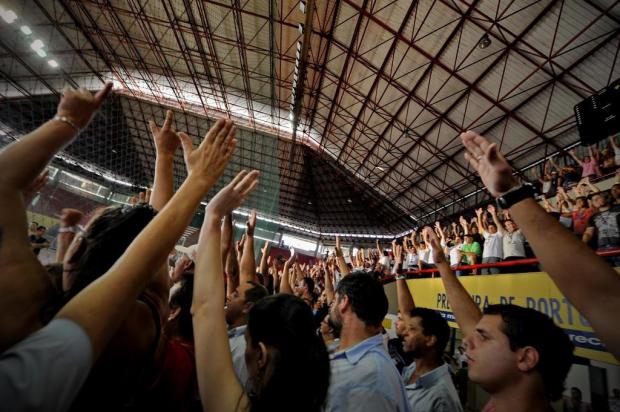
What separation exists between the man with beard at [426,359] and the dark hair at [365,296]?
0.65 m

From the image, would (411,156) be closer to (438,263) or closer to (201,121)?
(201,121)

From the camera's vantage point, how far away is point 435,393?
6.73ft

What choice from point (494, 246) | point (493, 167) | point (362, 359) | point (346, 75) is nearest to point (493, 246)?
point (494, 246)

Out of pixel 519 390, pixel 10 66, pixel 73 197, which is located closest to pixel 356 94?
pixel 519 390

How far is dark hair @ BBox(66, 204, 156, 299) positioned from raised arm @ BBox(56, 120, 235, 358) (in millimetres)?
225

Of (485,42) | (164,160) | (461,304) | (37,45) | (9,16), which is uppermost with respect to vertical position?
(37,45)

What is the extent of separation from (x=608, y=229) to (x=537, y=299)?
1.62 metres

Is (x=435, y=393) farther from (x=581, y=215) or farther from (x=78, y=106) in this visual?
(x=581, y=215)

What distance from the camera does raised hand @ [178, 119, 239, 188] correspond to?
1.09 metres

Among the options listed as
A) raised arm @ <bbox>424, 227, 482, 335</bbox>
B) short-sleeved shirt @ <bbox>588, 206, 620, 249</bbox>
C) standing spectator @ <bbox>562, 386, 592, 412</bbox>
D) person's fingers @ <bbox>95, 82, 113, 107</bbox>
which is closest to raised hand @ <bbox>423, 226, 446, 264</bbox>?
raised arm @ <bbox>424, 227, 482, 335</bbox>

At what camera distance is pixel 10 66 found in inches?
512

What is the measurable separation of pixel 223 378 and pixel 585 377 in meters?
4.95

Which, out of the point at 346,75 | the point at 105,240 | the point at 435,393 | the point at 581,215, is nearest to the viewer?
the point at 105,240

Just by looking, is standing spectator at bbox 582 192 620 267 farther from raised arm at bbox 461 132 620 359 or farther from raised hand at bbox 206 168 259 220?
raised hand at bbox 206 168 259 220
